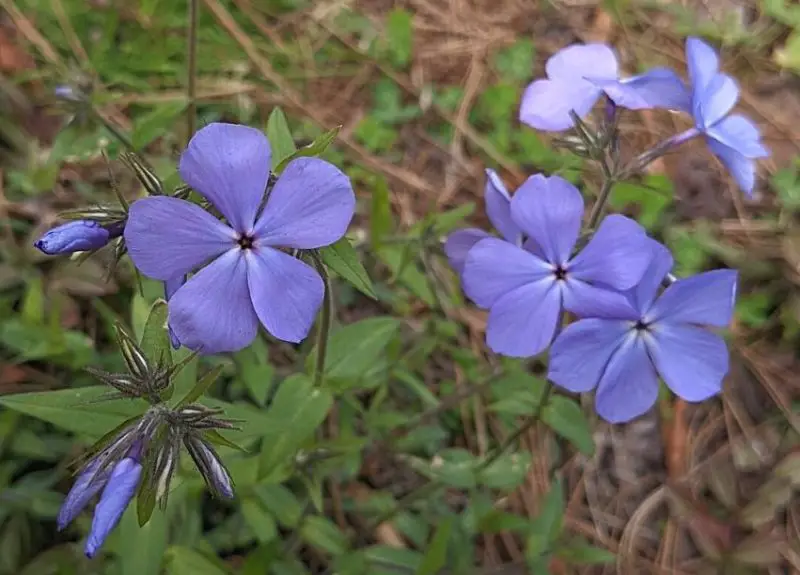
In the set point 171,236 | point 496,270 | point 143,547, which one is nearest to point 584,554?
point 496,270

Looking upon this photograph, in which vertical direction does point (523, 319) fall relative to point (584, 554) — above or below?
above

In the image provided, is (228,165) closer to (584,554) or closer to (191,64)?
(191,64)

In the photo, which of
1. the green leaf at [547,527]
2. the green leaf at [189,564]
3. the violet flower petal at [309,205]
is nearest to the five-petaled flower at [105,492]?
the violet flower petal at [309,205]

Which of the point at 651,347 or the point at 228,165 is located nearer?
the point at 228,165

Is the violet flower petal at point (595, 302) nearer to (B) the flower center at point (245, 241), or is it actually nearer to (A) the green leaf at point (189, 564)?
(B) the flower center at point (245, 241)

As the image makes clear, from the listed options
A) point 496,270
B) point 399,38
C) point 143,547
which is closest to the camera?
point 496,270

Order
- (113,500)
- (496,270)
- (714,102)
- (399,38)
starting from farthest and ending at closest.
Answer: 1. (399,38)
2. (714,102)
3. (496,270)
4. (113,500)

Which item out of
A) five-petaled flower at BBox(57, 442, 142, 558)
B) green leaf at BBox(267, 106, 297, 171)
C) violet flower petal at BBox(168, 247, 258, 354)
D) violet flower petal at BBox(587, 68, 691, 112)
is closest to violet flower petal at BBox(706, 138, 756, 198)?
violet flower petal at BBox(587, 68, 691, 112)
